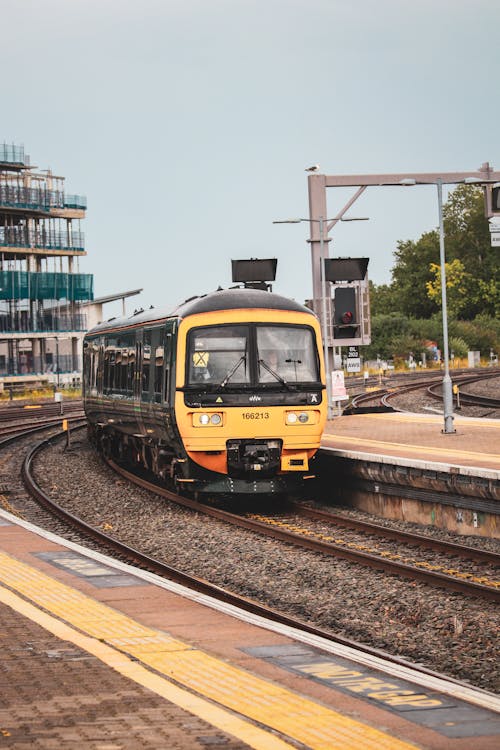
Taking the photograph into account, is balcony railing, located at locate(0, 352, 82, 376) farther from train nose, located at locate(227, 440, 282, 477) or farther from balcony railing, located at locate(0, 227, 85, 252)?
train nose, located at locate(227, 440, 282, 477)

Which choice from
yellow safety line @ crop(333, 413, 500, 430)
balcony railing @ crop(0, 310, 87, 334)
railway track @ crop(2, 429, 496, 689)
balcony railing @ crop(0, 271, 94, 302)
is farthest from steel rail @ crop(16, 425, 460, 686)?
balcony railing @ crop(0, 271, 94, 302)

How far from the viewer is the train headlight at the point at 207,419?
1758 cm

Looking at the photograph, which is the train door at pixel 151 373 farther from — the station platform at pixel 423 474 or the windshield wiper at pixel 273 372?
the station platform at pixel 423 474

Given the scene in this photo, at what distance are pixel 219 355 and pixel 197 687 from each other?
10.8 metres

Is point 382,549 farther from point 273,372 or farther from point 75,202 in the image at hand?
point 75,202

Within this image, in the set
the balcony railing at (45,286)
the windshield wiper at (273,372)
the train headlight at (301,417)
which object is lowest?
the train headlight at (301,417)

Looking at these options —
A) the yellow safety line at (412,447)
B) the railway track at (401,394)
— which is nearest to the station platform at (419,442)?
the yellow safety line at (412,447)

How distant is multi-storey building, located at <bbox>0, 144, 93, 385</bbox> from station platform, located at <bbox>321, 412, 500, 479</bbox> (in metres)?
55.1

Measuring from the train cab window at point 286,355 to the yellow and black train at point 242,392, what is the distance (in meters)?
0.02

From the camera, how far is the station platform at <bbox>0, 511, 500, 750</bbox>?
6.36m

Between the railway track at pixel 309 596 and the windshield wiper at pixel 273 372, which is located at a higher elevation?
the windshield wiper at pixel 273 372

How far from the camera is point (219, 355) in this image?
17906mm

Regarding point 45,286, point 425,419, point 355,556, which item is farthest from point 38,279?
point 355,556

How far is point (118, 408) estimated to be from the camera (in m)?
23.2
